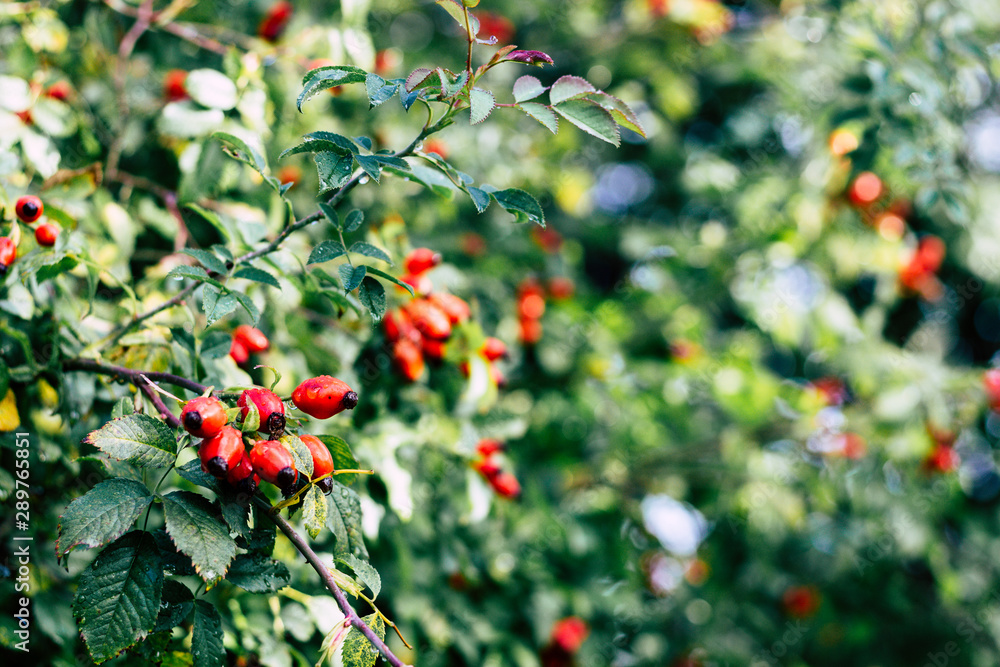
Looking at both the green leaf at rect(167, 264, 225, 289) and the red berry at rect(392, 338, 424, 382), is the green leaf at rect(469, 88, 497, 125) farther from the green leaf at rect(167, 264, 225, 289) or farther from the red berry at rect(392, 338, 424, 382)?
the red berry at rect(392, 338, 424, 382)

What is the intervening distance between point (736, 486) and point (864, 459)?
591mm

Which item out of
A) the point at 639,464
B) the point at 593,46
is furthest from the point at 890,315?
the point at 593,46

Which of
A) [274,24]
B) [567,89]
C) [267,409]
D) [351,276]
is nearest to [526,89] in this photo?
[567,89]

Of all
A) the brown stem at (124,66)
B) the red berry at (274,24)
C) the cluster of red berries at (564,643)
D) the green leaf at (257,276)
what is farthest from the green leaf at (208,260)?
the cluster of red berries at (564,643)

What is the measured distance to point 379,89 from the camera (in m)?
1.04

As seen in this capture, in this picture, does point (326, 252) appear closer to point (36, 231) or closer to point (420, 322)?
point (420, 322)

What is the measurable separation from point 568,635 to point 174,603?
1901 millimetres

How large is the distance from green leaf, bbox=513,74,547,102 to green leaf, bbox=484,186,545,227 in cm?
15

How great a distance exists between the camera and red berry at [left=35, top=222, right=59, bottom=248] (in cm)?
134

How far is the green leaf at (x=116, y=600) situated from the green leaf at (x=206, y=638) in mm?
93

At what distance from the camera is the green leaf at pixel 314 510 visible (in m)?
0.94

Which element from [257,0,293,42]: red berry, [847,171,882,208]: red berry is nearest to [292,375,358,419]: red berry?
[257,0,293,42]: red berry

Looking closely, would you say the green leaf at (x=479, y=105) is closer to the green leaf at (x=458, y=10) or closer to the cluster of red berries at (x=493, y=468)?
the green leaf at (x=458, y=10)

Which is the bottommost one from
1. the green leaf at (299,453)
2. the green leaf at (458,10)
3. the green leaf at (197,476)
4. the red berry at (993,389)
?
the red berry at (993,389)
